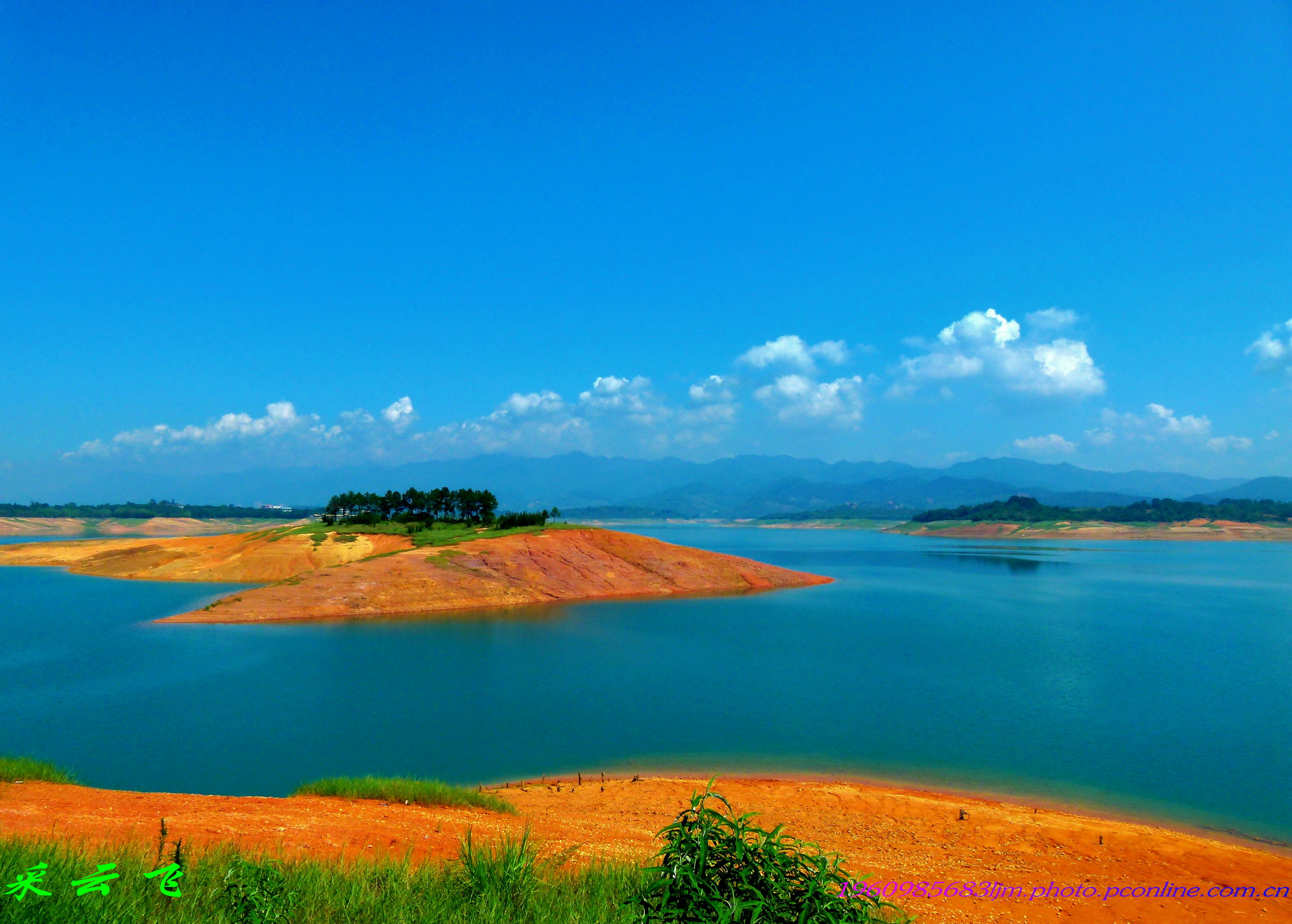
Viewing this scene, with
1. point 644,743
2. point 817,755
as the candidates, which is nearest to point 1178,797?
point 817,755

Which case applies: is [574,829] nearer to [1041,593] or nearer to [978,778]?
[978,778]

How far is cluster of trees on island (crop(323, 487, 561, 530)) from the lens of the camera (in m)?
78.2

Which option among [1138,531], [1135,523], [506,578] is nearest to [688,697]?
[506,578]

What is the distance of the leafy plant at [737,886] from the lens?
4.01 m

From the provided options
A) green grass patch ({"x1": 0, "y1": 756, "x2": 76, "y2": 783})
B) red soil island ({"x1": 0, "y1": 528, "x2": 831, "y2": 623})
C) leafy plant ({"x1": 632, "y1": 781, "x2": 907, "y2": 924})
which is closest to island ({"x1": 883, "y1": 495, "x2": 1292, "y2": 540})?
red soil island ({"x1": 0, "y1": 528, "x2": 831, "y2": 623})

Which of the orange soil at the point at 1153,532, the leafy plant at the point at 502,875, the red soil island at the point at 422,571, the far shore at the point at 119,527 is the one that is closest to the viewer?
the leafy plant at the point at 502,875

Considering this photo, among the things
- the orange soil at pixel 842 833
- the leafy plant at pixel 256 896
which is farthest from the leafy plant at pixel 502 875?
the orange soil at pixel 842 833

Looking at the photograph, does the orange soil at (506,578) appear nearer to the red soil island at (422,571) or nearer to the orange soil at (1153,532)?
the red soil island at (422,571)

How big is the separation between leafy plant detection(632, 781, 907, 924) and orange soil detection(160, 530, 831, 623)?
150ft

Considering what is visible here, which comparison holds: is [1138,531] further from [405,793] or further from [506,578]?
[405,793]

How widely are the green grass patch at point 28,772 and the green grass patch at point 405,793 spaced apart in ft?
17.5

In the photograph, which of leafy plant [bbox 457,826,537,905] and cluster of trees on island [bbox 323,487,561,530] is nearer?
leafy plant [bbox 457,826,537,905]

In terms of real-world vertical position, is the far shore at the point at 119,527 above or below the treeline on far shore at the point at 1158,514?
below

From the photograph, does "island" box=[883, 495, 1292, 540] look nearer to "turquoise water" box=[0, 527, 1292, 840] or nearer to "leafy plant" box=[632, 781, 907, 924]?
"turquoise water" box=[0, 527, 1292, 840]
